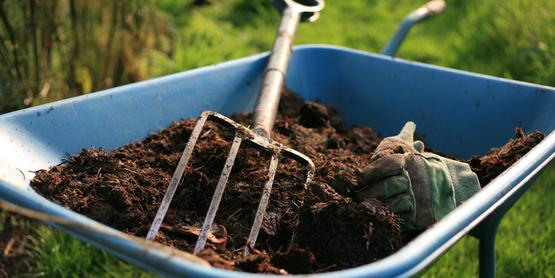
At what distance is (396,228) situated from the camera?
129cm

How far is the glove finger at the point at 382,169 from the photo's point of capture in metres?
1.41

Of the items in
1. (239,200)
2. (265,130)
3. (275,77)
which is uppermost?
(275,77)

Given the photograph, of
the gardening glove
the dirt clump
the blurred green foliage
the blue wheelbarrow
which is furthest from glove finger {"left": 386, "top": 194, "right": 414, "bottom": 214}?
the blurred green foliage

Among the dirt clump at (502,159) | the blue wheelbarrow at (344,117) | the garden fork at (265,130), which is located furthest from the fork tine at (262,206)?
the dirt clump at (502,159)

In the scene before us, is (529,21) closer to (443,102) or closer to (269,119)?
(443,102)

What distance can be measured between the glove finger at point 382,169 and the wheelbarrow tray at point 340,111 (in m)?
Result: 0.21

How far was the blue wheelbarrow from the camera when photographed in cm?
104

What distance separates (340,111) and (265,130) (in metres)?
0.72

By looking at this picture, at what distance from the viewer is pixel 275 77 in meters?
1.96

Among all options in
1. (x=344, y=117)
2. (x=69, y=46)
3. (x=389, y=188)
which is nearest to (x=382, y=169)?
(x=389, y=188)

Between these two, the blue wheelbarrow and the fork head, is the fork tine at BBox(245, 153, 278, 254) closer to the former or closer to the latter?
the fork head

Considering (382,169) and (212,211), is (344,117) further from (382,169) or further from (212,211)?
(212,211)

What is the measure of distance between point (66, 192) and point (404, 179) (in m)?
0.70

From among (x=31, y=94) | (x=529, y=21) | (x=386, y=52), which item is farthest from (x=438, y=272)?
(x=529, y=21)
